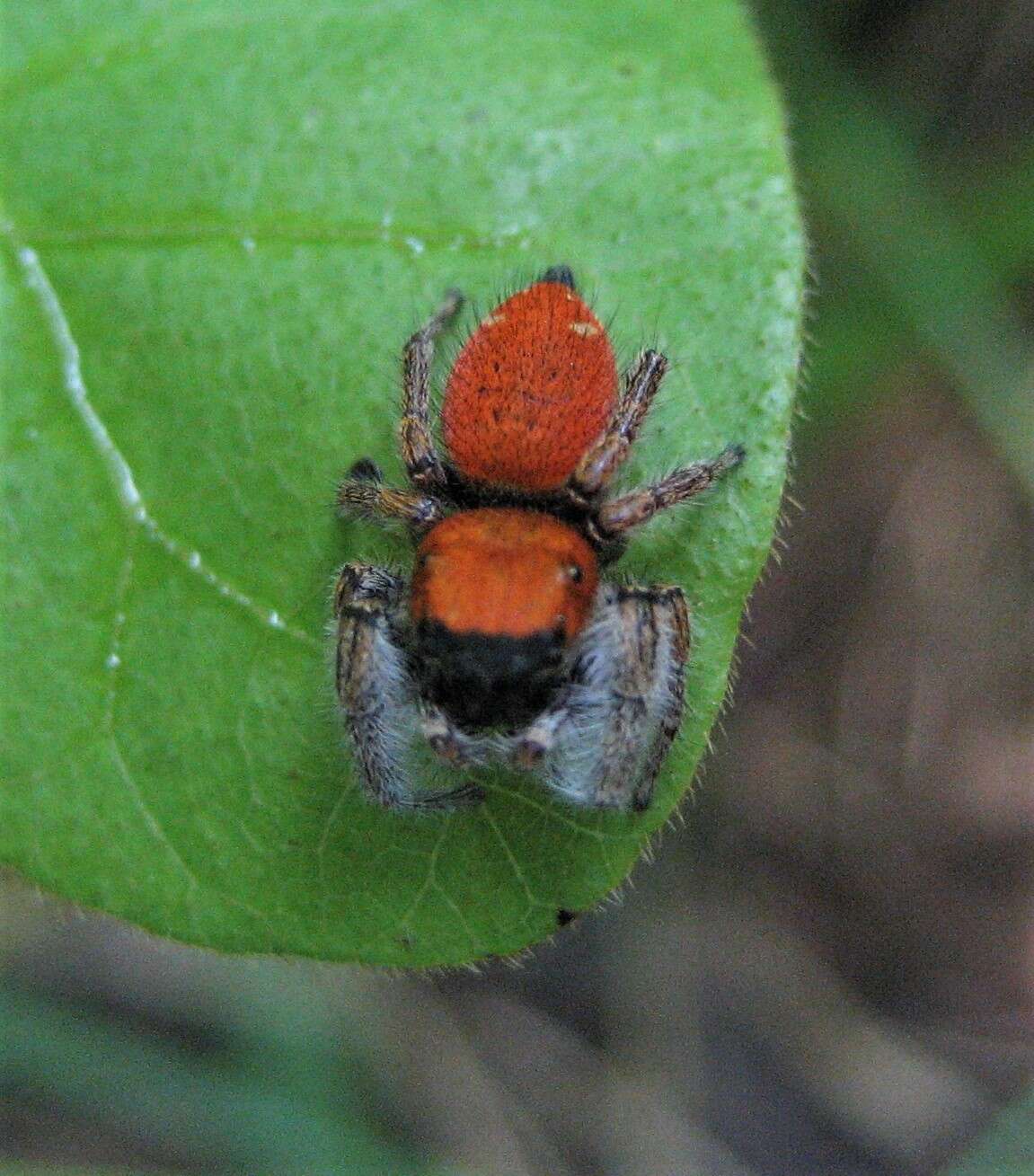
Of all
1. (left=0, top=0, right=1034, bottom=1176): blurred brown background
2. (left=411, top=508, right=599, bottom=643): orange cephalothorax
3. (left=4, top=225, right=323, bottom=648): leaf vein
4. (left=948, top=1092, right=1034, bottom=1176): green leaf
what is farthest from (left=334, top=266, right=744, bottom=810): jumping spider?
(left=948, top=1092, right=1034, bottom=1176): green leaf

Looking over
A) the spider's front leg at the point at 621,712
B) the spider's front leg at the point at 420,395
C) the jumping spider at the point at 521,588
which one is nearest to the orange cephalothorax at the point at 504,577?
the jumping spider at the point at 521,588

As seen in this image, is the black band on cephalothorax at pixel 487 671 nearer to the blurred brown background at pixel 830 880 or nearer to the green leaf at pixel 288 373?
the green leaf at pixel 288 373

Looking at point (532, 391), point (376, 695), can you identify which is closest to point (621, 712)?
point (376, 695)

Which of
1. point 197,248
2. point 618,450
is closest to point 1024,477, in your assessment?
point 618,450

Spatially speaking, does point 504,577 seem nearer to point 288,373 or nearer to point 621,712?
point 621,712

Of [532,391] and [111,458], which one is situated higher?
[532,391]

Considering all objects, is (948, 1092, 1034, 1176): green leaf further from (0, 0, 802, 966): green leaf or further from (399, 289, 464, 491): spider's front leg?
(399, 289, 464, 491): spider's front leg
